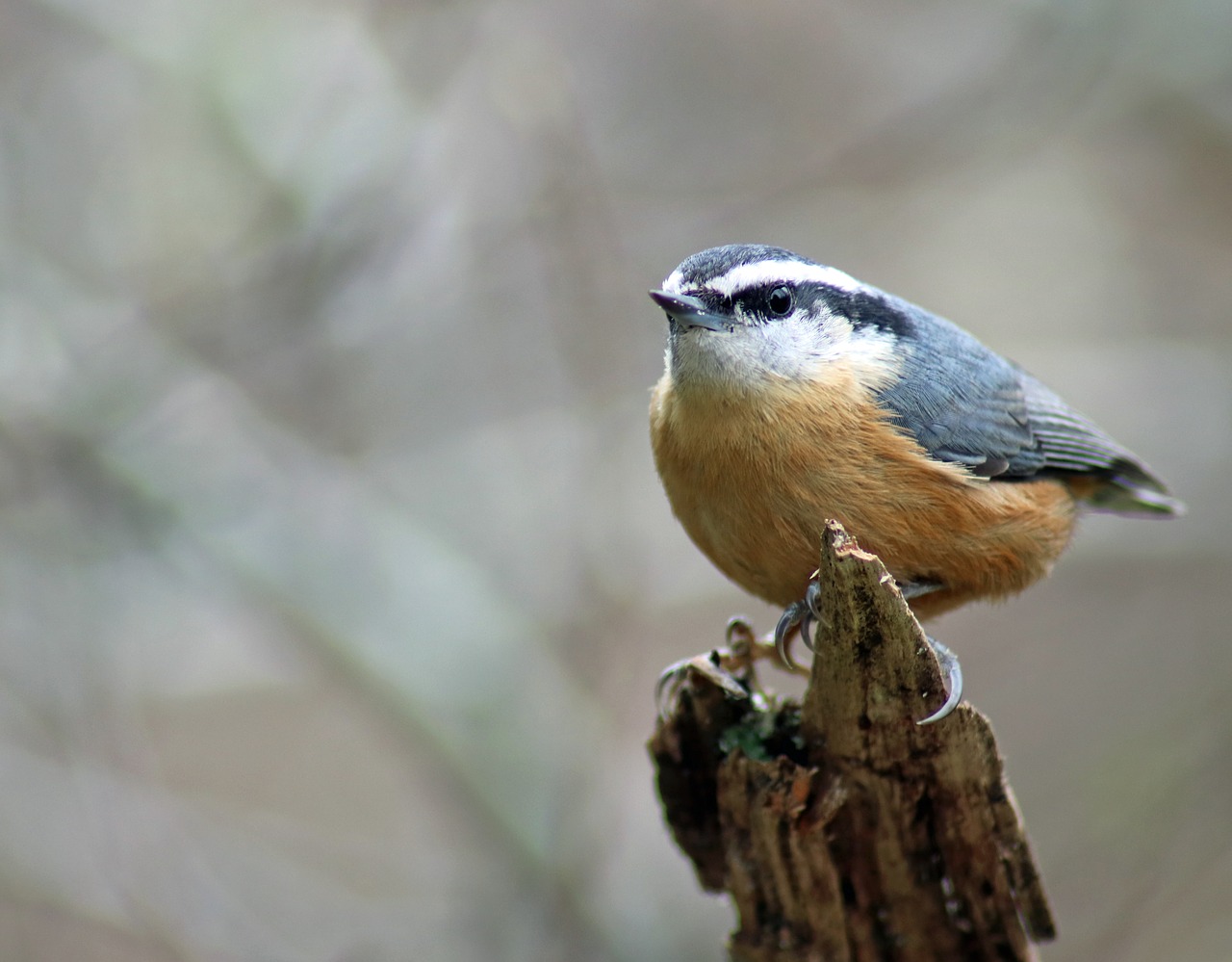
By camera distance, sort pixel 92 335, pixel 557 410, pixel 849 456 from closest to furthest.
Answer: pixel 849 456 < pixel 92 335 < pixel 557 410

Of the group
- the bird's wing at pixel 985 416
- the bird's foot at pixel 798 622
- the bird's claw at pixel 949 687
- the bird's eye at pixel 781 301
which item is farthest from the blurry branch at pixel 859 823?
the bird's eye at pixel 781 301

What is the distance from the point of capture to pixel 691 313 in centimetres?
289

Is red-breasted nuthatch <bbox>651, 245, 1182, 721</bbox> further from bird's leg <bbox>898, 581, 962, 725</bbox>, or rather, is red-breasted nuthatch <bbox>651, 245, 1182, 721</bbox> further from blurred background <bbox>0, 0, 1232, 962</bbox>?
blurred background <bbox>0, 0, 1232, 962</bbox>

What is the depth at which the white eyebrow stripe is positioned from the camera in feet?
9.61

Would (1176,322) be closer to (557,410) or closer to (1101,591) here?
Answer: (1101,591)

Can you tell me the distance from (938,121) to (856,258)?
A: 0.95m

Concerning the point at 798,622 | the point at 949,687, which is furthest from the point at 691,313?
the point at 949,687

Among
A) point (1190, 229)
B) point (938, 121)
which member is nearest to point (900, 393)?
point (938, 121)

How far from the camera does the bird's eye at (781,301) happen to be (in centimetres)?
302

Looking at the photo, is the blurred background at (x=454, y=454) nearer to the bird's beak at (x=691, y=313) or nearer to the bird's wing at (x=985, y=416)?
the bird's wing at (x=985, y=416)

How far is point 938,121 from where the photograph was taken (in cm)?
570

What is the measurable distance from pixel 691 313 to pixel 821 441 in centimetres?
45

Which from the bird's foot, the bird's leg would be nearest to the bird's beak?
the bird's foot

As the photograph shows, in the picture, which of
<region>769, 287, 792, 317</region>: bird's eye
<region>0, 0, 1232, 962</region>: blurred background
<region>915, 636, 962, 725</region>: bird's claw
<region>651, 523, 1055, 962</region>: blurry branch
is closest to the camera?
<region>915, 636, 962, 725</region>: bird's claw
